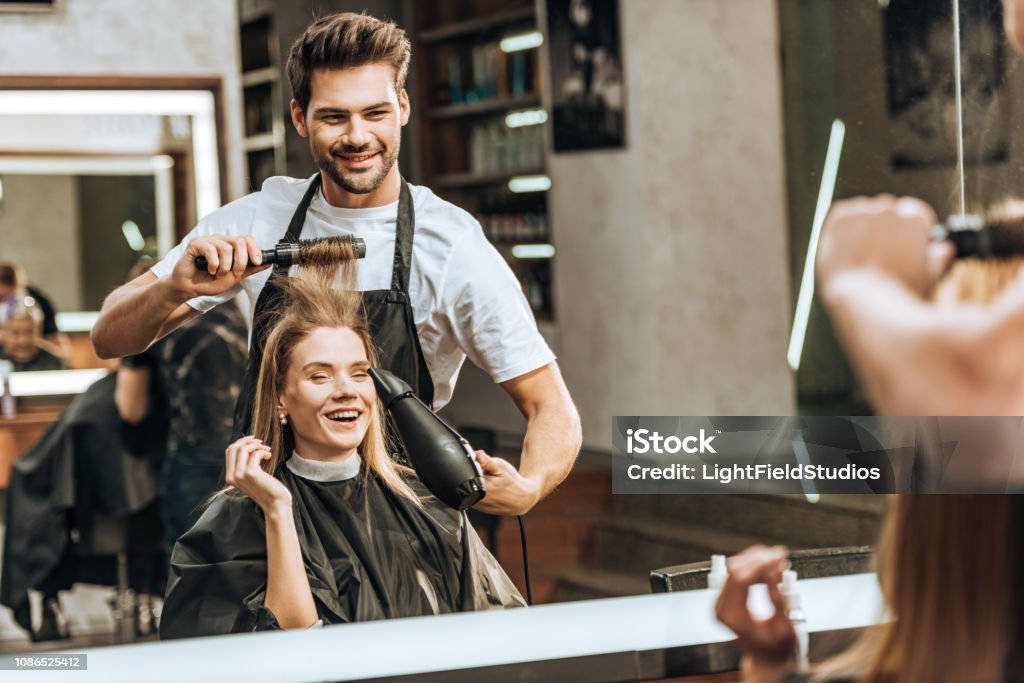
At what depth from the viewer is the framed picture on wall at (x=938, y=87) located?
2.58m

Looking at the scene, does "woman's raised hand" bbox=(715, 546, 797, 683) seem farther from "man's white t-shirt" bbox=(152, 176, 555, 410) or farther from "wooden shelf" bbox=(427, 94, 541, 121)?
"wooden shelf" bbox=(427, 94, 541, 121)

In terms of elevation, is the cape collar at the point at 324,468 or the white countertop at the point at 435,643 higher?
the cape collar at the point at 324,468

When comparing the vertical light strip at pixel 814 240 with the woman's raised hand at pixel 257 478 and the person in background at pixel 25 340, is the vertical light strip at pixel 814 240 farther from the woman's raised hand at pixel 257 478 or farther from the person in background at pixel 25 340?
the person in background at pixel 25 340

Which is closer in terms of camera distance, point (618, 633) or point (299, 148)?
point (299, 148)

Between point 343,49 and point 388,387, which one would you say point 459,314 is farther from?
point 343,49

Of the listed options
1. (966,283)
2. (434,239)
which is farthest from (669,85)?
(966,283)

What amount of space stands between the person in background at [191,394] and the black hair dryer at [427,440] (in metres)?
0.27

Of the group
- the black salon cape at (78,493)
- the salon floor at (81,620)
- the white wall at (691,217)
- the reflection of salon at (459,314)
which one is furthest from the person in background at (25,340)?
the white wall at (691,217)

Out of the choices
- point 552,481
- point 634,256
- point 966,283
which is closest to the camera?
point 966,283

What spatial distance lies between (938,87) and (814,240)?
411mm

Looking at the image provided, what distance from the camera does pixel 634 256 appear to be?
2.60m

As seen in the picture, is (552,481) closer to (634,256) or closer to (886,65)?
(634,256)

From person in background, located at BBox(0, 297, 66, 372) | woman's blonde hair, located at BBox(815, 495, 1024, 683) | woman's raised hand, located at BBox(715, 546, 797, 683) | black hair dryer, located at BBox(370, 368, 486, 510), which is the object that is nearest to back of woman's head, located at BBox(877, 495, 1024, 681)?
woman's blonde hair, located at BBox(815, 495, 1024, 683)

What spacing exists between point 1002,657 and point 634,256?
5.54 ft
